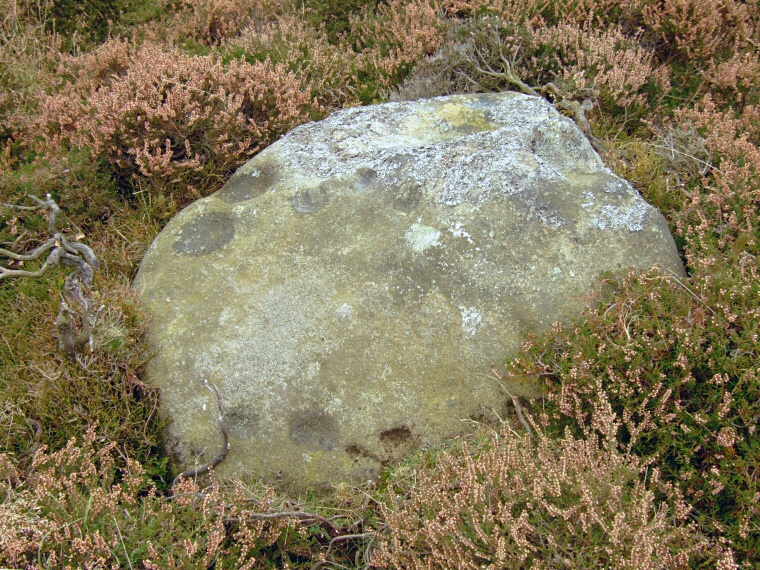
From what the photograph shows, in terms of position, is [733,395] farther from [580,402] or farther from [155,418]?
[155,418]

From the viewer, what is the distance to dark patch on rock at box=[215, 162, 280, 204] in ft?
13.0

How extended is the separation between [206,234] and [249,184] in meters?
0.49

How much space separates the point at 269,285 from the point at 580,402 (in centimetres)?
183

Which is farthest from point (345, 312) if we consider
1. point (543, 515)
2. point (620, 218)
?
point (620, 218)

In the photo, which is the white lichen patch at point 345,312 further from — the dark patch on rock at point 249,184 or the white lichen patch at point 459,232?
the dark patch on rock at point 249,184

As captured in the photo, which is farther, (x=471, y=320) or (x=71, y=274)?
(x=71, y=274)

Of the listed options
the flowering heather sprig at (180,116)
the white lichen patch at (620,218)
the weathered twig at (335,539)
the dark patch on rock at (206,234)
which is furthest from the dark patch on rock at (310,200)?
the weathered twig at (335,539)

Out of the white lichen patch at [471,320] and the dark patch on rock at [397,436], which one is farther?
the white lichen patch at [471,320]

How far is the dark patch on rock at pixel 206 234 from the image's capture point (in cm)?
372

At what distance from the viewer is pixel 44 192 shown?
4.07m

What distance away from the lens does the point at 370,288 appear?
3.45 metres

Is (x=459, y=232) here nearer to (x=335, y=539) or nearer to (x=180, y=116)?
(x=335, y=539)

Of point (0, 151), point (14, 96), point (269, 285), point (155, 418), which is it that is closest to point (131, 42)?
point (14, 96)

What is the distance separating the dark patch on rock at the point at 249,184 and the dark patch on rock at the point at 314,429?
154 centimetres
